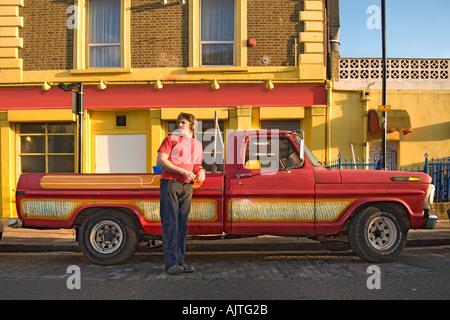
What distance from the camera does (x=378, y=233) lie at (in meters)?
5.80

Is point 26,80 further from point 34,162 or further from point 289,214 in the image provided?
point 289,214

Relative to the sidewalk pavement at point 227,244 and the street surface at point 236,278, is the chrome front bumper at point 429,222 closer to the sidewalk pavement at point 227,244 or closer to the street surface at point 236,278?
the street surface at point 236,278

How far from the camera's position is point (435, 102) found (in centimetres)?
1267

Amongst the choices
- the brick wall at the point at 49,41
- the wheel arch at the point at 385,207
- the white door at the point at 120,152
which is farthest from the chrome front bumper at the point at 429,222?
the brick wall at the point at 49,41

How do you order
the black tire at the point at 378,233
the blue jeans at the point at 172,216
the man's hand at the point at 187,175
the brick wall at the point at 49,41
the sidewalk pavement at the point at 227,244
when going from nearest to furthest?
the man's hand at the point at 187,175
the blue jeans at the point at 172,216
the black tire at the point at 378,233
the sidewalk pavement at the point at 227,244
the brick wall at the point at 49,41

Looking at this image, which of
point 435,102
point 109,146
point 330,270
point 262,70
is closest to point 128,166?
point 109,146

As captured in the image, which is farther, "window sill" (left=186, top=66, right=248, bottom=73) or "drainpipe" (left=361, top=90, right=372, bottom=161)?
"drainpipe" (left=361, top=90, right=372, bottom=161)

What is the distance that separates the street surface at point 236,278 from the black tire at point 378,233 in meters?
0.17

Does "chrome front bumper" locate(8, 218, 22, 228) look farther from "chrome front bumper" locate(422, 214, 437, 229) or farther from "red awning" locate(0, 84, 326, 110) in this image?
"red awning" locate(0, 84, 326, 110)

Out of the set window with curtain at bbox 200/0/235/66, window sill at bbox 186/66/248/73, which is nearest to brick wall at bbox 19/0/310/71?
window sill at bbox 186/66/248/73

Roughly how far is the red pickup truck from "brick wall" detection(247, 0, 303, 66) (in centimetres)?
606

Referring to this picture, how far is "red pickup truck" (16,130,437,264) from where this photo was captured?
5.74m

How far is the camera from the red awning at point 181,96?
36.9 ft

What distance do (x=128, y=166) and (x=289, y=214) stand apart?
6.77 m
